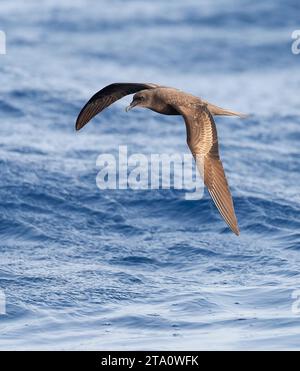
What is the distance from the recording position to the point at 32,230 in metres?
13.9

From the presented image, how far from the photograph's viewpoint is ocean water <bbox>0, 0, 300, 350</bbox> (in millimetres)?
11039

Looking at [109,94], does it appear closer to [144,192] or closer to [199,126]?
[199,126]

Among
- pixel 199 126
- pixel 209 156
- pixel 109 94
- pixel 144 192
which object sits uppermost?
pixel 144 192

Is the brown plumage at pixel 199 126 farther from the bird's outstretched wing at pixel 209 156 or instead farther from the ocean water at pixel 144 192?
the ocean water at pixel 144 192

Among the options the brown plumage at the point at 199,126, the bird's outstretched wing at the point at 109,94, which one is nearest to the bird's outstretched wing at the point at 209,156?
the brown plumage at the point at 199,126

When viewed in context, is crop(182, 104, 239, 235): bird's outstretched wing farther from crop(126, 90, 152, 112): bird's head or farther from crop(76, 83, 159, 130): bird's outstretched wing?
crop(76, 83, 159, 130): bird's outstretched wing

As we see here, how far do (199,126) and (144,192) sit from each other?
4560 millimetres

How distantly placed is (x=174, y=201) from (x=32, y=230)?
216cm

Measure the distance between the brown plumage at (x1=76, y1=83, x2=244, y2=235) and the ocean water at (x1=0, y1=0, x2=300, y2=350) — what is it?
4.08ft

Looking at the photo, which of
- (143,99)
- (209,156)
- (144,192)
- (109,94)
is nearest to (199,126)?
(209,156)

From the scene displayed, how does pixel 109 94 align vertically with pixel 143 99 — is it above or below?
above

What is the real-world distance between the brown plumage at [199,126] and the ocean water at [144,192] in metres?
1.24

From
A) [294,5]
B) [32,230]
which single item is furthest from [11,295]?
[294,5]

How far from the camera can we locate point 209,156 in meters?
10.8
